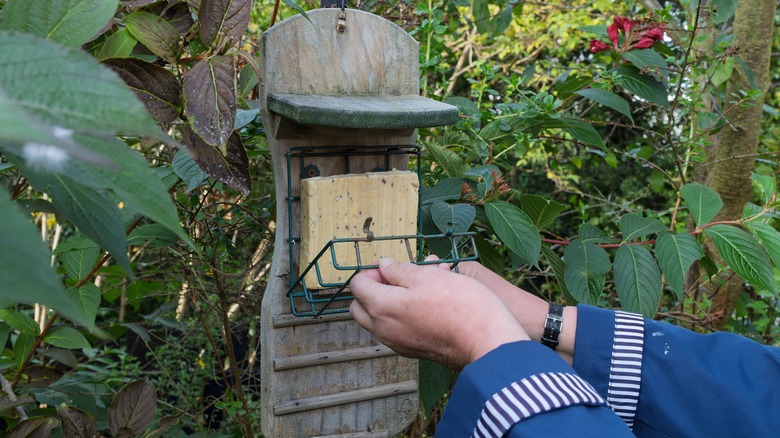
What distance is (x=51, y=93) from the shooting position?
1.11 feet

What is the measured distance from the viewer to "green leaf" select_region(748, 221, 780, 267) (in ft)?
4.53

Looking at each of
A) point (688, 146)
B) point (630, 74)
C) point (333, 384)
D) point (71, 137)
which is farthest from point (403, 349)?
point (688, 146)

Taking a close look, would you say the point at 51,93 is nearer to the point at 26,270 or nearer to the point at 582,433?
the point at 26,270

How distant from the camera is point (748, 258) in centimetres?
139

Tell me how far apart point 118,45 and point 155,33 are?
0.20 ft

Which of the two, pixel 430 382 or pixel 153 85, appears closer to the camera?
pixel 153 85

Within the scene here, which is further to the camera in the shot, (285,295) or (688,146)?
(688,146)

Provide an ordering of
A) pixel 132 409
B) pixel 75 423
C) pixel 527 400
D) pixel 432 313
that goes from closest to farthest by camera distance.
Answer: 1. pixel 527 400
2. pixel 432 313
3. pixel 75 423
4. pixel 132 409

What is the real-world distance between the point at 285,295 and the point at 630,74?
3.26 feet

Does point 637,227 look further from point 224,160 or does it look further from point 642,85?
point 224,160

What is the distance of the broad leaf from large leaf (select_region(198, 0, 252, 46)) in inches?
26.7

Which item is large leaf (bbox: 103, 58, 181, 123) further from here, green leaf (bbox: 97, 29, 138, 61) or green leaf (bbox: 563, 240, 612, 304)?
green leaf (bbox: 563, 240, 612, 304)

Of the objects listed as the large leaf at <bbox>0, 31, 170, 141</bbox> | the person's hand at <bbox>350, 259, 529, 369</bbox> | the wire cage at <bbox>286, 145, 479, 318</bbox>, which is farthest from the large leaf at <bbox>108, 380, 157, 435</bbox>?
the large leaf at <bbox>0, 31, 170, 141</bbox>

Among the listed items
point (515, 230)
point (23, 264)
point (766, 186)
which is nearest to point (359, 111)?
point (515, 230)
